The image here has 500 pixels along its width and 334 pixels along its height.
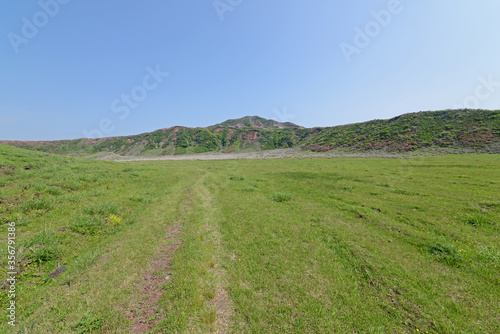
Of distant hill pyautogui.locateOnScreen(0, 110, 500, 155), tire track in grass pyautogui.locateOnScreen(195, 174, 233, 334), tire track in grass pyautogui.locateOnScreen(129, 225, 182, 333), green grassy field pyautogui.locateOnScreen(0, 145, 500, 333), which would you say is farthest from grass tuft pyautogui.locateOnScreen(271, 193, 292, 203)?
distant hill pyautogui.locateOnScreen(0, 110, 500, 155)

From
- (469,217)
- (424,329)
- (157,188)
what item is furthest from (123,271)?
(469,217)

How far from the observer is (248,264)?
276 inches

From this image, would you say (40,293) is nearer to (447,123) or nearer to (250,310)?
(250,310)

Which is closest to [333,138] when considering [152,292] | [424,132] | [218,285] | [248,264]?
[424,132]

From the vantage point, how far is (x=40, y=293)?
5.21 meters

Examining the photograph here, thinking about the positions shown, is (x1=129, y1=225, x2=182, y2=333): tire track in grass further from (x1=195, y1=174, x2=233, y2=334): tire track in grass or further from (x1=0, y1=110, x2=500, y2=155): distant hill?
(x1=0, y1=110, x2=500, y2=155): distant hill

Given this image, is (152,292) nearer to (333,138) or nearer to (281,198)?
(281,198)

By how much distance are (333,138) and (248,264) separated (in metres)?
94.3

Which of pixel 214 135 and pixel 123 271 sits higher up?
pixel 214 135

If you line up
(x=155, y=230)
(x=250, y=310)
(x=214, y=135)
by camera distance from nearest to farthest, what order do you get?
(x=250, y=310) < (x=155, y=230) < (x=214, y=135)

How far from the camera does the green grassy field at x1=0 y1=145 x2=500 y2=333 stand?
15.2ft

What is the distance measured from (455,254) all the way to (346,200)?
7496 mm

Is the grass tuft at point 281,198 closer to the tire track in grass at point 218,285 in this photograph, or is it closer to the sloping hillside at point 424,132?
the tire track in grass at point 218,285

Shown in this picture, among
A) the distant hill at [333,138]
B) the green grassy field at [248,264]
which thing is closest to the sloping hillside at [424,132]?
the distant hill at [333,138]
